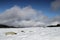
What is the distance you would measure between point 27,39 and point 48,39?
1.47 meters

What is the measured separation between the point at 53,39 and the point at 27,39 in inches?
70.2

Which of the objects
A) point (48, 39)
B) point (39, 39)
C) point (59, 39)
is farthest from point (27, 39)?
point (59, 39)

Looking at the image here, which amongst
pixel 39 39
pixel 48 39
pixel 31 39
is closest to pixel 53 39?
pixel 48 39

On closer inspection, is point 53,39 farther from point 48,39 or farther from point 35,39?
point 35,39

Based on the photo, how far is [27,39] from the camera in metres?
7.85

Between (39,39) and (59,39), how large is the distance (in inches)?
51.7

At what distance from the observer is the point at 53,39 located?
7207 millimetres

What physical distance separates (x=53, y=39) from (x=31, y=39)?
5.00 ft

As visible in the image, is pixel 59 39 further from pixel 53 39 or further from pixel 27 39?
pixel 27 39

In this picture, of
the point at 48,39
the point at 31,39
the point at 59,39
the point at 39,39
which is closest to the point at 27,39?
the point at 31,39

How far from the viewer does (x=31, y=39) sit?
25.7 feet

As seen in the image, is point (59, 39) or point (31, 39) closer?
point (59, 39)

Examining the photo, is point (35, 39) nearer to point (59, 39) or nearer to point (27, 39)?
point (27, 39)

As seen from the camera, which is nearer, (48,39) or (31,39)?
(48,39)
